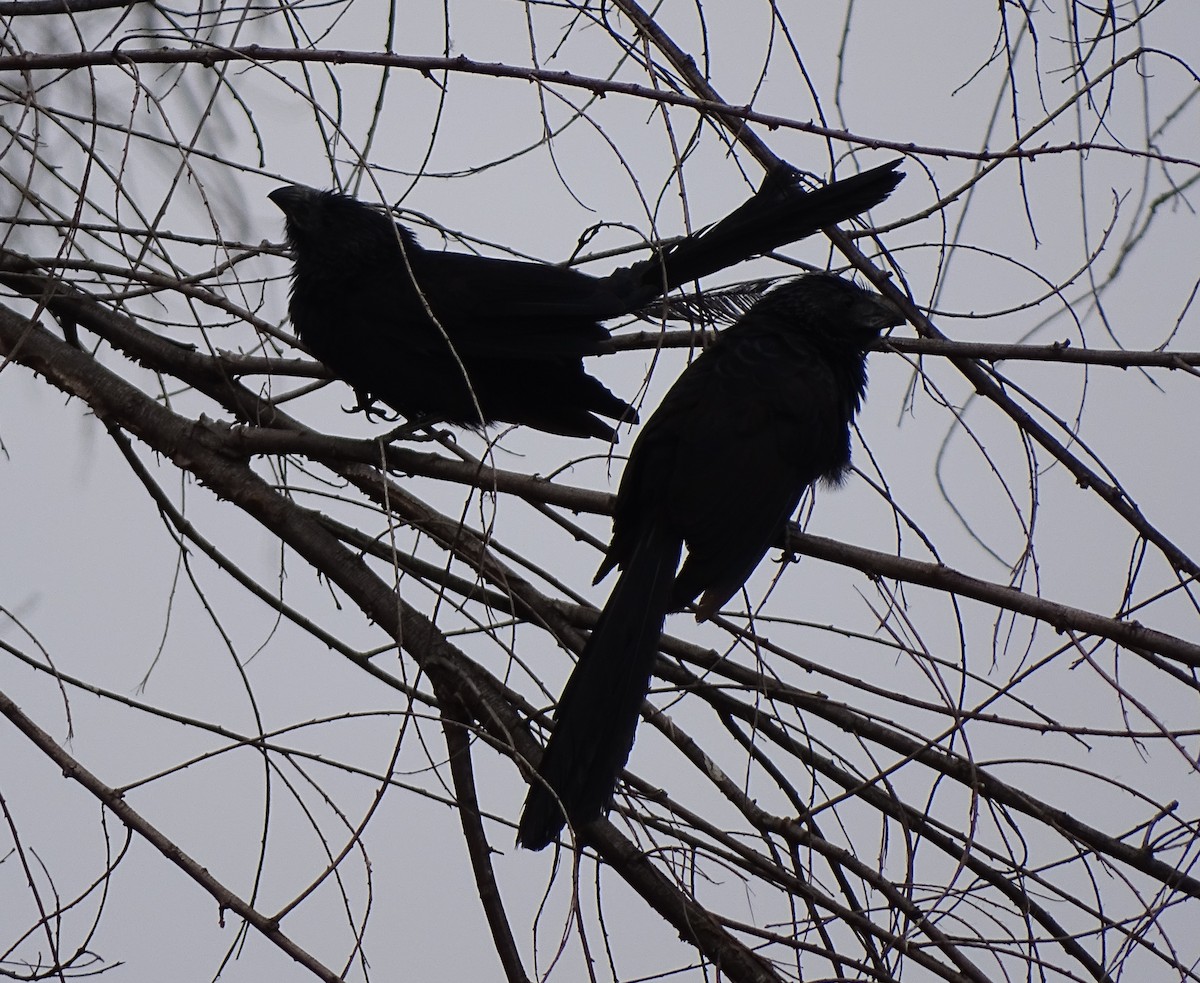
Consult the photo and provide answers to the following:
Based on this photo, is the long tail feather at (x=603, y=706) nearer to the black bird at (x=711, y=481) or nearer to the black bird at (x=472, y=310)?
the black bird at (x=711, y=481)

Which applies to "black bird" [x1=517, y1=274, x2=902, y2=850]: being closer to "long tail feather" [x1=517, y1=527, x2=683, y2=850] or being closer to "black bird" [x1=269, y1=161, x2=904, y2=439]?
"long tail feather" [x1=517, y1=527, x2=683, y2=850]

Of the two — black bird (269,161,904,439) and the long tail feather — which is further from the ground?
black bird (269,161,904,439)

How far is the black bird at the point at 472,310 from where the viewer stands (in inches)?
91.8

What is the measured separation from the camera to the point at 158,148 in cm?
252

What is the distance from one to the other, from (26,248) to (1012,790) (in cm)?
228

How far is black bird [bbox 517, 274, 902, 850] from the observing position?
6.85 ft

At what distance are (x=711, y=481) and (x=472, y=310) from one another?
63 cm

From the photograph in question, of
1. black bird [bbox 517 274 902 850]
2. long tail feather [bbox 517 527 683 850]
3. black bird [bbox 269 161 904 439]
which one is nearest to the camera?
long tail feather [bbox 517 527 683 850]

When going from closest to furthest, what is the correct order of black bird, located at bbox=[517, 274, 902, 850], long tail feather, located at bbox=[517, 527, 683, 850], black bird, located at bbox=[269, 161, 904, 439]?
long tail feather, located at bbox=[517, 527, 683, 850]
black bird, located at bbox=[517, 274, 902, 850]
black bird, located at bbox=[269, 161, 904, 439]

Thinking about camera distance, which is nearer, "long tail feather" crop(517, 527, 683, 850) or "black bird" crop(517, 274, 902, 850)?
"long tail feather" crop(517, 527, 683, 850)

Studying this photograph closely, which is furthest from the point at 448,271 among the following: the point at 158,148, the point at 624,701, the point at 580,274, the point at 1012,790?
the point at 1012,790

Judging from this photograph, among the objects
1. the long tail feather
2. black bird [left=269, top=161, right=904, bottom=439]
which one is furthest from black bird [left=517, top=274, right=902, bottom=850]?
black bird [left=269, top=161, right=904, bottom=439]

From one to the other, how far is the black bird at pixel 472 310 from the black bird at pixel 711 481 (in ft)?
0.60

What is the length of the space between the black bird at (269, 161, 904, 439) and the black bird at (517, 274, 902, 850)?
0.18m
